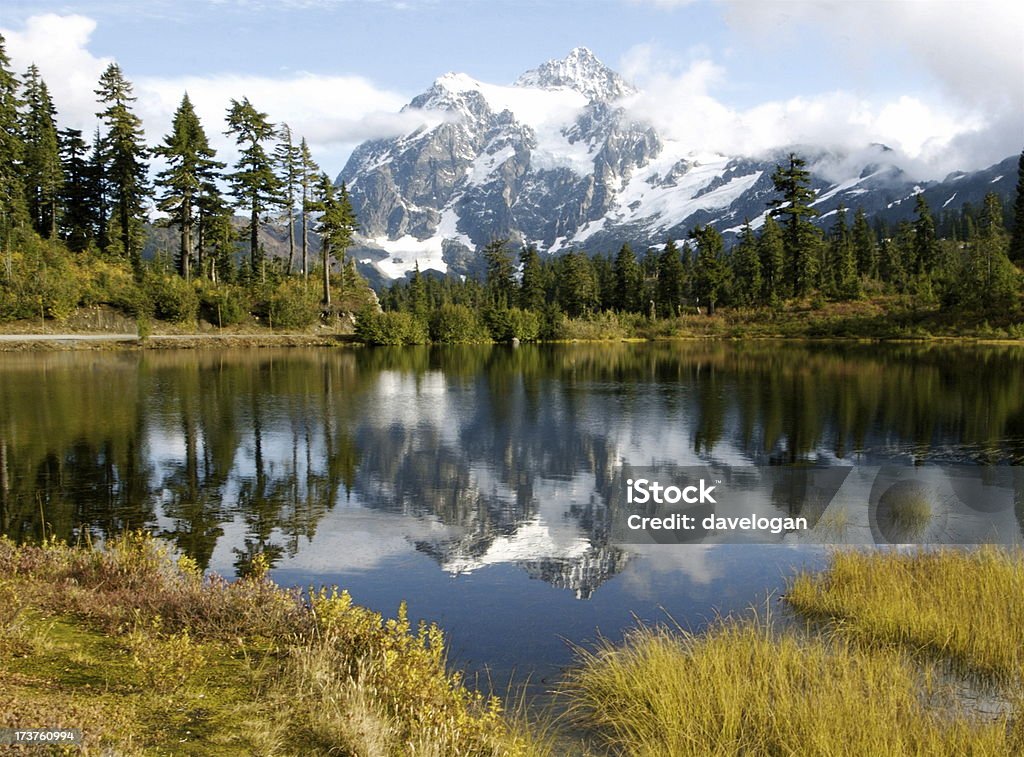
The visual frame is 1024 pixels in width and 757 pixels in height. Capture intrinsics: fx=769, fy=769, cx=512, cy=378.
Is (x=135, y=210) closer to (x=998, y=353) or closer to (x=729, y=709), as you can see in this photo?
(x=998, y=353)

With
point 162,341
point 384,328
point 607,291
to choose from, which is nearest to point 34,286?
point 162,341

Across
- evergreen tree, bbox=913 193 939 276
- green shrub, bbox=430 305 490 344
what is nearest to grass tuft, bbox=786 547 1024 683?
green shrub, bbox=430 305 490 344

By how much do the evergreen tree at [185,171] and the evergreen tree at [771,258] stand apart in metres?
77.7

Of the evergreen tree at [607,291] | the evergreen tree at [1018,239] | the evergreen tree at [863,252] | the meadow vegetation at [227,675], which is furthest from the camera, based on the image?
the evergreen tree at [607,291]

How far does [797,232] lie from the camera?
108062 millimetres

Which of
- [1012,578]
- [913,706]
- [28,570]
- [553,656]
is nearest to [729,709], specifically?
[913,706]

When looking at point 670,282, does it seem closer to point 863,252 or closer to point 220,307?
point 863,252

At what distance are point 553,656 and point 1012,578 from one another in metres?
6.56

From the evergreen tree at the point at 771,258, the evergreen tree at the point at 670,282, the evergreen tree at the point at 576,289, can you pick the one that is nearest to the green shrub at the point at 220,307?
the evergreen tree at the point at 576,289

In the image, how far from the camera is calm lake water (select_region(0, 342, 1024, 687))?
1245 centimetres

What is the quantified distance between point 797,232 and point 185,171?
7919 centimetres

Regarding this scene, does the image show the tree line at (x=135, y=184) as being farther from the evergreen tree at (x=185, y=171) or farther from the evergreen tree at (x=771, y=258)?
the evergreen tree at (x=771, y=258)

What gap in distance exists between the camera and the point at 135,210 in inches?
3457

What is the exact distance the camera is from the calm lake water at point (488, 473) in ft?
40.8
